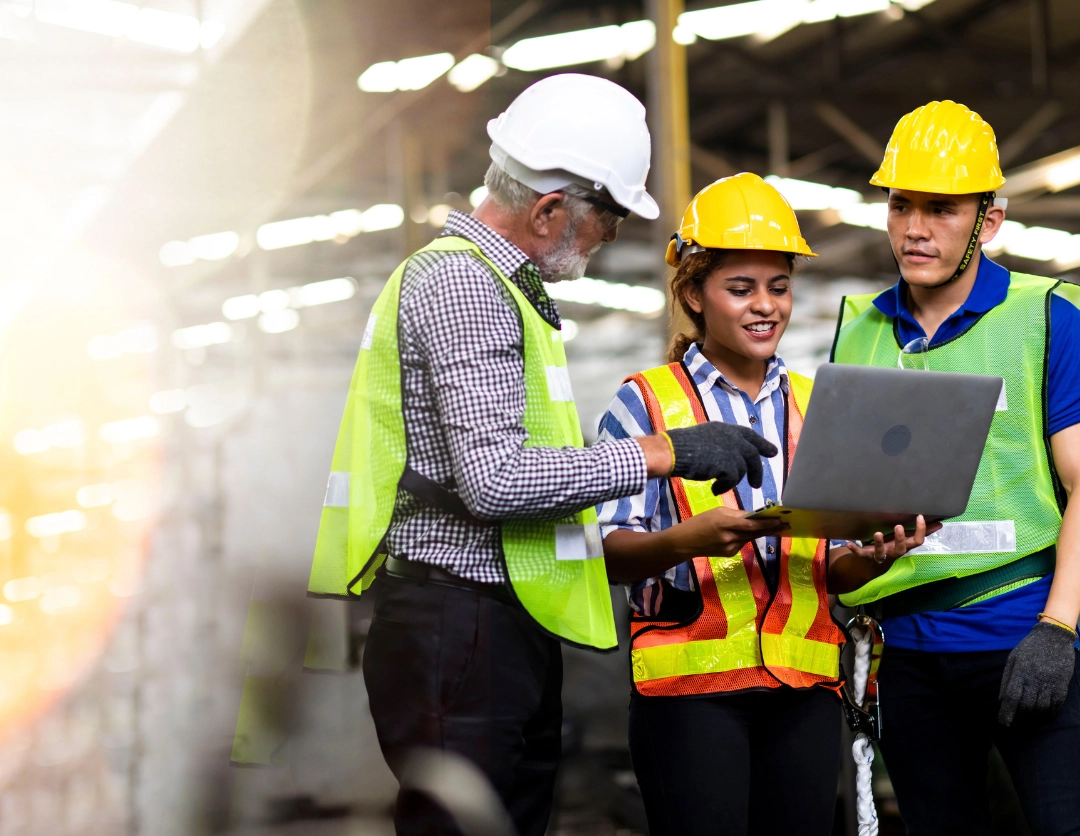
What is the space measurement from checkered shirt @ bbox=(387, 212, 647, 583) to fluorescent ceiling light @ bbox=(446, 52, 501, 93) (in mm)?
4080

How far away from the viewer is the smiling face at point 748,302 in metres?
1.98

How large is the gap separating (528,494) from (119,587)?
310 cm

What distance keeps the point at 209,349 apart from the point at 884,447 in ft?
11.7

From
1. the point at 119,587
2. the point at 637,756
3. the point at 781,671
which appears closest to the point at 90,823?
the point at 119,587

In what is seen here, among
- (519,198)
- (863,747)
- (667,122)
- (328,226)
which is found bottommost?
(863,747)

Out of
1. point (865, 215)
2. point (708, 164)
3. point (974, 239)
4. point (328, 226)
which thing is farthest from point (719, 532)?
point (865, 215)

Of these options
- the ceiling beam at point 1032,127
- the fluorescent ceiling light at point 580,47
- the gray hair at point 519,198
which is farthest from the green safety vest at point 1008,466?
the ceiling beam at point 1032,127

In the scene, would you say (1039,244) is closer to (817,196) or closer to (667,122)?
(817,196)

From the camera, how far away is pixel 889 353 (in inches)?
84.4

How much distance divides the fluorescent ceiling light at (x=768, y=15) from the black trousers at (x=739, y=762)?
570 centimetres

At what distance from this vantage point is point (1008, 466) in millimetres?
1985

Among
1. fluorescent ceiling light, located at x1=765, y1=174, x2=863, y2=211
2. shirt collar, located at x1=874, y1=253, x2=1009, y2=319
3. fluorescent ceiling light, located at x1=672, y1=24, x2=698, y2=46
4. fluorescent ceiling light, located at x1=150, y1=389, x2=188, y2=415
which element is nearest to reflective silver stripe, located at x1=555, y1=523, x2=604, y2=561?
shirt collar, located at x1=874, y1=253, x2=1009, y2=319

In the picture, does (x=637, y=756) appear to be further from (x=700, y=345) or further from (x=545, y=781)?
(x=700, y=345)

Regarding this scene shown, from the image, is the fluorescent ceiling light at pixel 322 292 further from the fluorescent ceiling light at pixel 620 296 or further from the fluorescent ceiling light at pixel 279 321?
the fluorescent ceiling light at pixel 620 296
